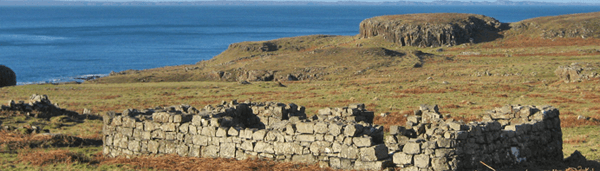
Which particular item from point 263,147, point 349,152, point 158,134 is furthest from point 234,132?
point 349,152

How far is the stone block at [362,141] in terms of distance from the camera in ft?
49.6

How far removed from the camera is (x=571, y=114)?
33531 millimetres

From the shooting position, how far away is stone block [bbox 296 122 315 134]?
632 inches

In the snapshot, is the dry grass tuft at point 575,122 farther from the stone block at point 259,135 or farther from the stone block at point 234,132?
the stone block at point 234,132

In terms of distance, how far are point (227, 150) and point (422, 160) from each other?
6.12m

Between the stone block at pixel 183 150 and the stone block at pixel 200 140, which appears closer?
the stone block at pixel 200 140

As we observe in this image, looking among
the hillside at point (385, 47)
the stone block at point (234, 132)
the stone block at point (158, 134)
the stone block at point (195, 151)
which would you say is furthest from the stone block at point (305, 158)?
the hillside at point (385, 47)

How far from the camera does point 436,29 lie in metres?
100

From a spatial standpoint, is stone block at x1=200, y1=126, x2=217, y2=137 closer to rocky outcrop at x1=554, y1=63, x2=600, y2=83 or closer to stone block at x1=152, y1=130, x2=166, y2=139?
stone block at x1=152, y1=130, x2=166, y2=139

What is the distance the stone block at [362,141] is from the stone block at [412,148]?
0.94 metres

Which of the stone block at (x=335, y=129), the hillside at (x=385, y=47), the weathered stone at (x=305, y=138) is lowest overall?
the weathered stone at (x=305, y=138)

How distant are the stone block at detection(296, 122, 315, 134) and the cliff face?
86.0 m

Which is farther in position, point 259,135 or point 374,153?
point 259,135

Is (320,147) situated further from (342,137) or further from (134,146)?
(134,146)
